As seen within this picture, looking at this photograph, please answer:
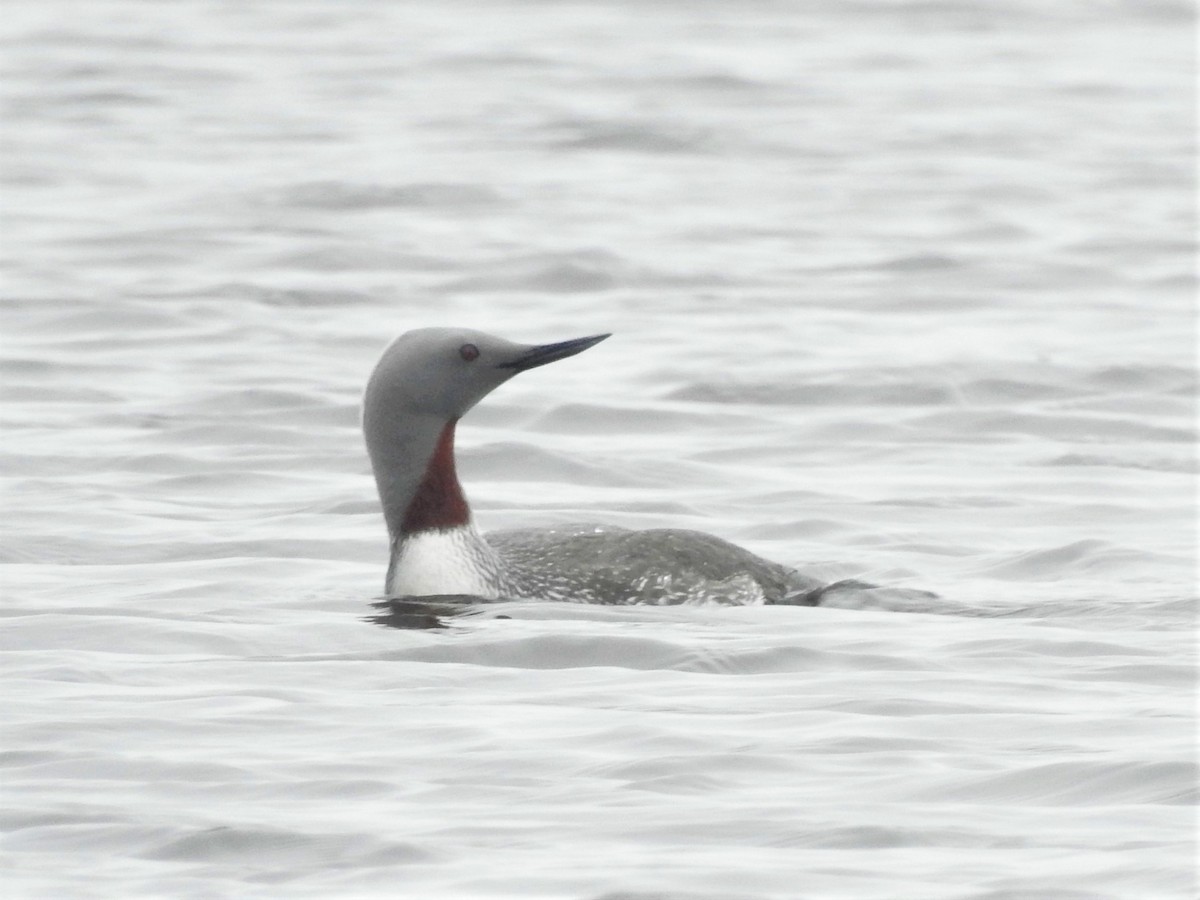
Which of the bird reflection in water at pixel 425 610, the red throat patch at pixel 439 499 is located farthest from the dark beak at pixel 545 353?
the bird reflection in water at pixel 425 610

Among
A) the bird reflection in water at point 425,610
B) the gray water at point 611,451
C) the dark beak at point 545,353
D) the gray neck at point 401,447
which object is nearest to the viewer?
the gray water at point 611,451

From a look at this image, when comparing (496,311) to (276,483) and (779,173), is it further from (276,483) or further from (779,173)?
(779,173)

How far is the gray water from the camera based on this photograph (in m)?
5.73

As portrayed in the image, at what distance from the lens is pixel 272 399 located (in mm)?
12469

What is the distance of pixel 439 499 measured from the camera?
8.14 meters

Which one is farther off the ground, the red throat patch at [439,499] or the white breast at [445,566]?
the red throat patch at [439,499]

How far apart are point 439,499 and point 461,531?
4.6 inches

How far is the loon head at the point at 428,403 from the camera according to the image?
26.7ft

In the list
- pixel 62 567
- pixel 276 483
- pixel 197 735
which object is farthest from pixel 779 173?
pixel 197 735

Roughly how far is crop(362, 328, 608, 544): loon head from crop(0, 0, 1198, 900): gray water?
414mm

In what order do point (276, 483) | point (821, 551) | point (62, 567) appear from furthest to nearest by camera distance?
point (276, 483) < point (821, 551) < point (62, 567)

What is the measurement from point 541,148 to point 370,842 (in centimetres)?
1554

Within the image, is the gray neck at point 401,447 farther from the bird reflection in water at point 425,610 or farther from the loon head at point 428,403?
the bird reflection in water at point 425,610

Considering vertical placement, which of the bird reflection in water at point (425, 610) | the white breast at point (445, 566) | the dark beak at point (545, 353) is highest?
the dark beak at point (545, 353)
